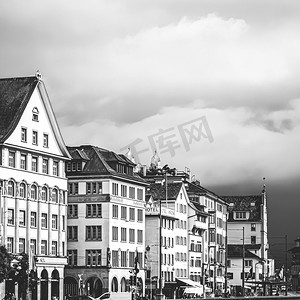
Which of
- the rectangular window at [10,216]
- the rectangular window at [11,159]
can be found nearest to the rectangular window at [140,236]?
the rectangular window at [10,216]

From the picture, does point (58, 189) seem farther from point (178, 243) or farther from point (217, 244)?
point (217, 244)

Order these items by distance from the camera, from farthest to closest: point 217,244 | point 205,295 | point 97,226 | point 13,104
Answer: point 217,244 < point 205,295 < point 97,226 < point 13,104

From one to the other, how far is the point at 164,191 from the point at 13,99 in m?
42.1

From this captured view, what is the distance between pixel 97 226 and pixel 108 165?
28.2ft

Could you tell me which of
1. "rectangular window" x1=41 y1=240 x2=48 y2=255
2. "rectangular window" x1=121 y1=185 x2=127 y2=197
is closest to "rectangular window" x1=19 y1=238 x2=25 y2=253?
"rectangular window" x1=41 y1=240 x2=48 y2=255

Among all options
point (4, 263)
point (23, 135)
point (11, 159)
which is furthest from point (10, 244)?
point (4, 263)

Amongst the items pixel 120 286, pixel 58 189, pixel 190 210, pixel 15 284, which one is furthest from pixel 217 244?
pixel 15 284

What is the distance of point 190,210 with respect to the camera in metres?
173

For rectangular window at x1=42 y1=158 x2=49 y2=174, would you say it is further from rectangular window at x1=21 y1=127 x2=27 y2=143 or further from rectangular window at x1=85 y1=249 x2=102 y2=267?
rectangular window at x1=85 y1=249 x2=102 y2=267

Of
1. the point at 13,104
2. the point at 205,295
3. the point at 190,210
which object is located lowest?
the point at 205,295

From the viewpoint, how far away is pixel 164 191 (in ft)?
543

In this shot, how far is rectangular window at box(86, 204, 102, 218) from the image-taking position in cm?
14325

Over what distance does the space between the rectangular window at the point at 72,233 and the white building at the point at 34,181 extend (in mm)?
6810

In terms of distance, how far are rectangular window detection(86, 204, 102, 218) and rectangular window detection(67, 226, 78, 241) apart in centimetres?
234
